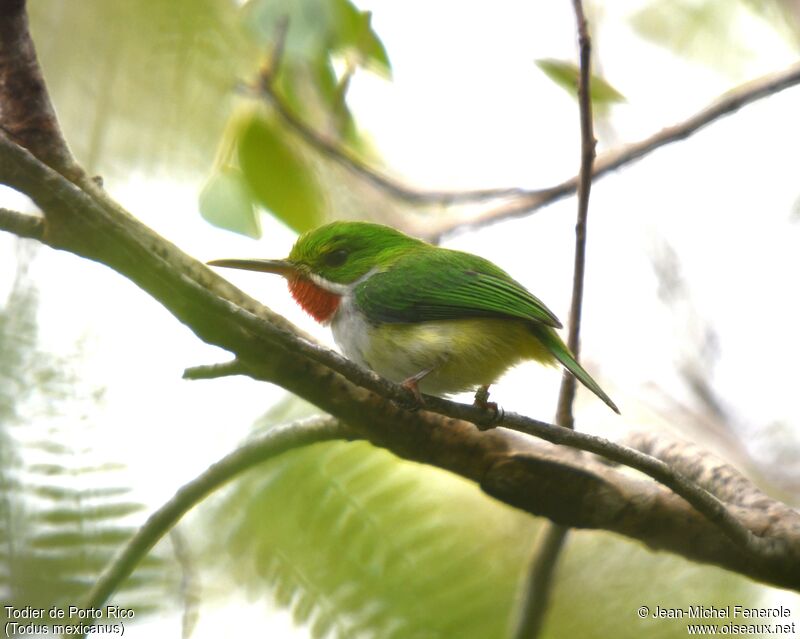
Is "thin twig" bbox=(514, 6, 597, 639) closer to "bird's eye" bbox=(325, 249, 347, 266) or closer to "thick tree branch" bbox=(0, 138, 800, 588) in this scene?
"thick tree branch" bbox=(0, 138, 800, 588)

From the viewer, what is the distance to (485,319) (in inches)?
128

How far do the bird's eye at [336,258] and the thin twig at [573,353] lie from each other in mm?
1185

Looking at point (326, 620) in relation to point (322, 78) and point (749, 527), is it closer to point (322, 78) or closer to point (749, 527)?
point (749, 527)

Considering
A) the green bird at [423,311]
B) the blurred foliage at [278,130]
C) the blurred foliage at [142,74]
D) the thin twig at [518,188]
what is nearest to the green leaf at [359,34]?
the blurred foliage at [278,130]

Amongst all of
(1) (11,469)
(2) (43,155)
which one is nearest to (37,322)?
(1) (11,469)

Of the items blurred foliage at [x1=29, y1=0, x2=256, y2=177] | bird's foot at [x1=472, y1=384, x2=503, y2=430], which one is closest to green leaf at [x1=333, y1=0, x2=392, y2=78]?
blurred foliage at [x1=29, y1=0, x2=256, y2=177]

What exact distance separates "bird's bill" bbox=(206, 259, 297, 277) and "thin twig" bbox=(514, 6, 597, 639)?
4.36ft

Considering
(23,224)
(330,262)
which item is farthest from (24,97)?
(330,262)

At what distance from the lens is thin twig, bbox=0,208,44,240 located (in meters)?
2.00

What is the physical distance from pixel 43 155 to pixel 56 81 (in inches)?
27.2

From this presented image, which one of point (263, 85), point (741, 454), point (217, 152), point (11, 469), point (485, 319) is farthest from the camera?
point (741, 454)

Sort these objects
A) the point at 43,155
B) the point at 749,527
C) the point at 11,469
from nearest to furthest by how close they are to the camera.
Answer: the point at 11,469, the point at 43,155, the point at 749,527

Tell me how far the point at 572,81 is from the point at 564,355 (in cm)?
92

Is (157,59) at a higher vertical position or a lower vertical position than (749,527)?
higher
